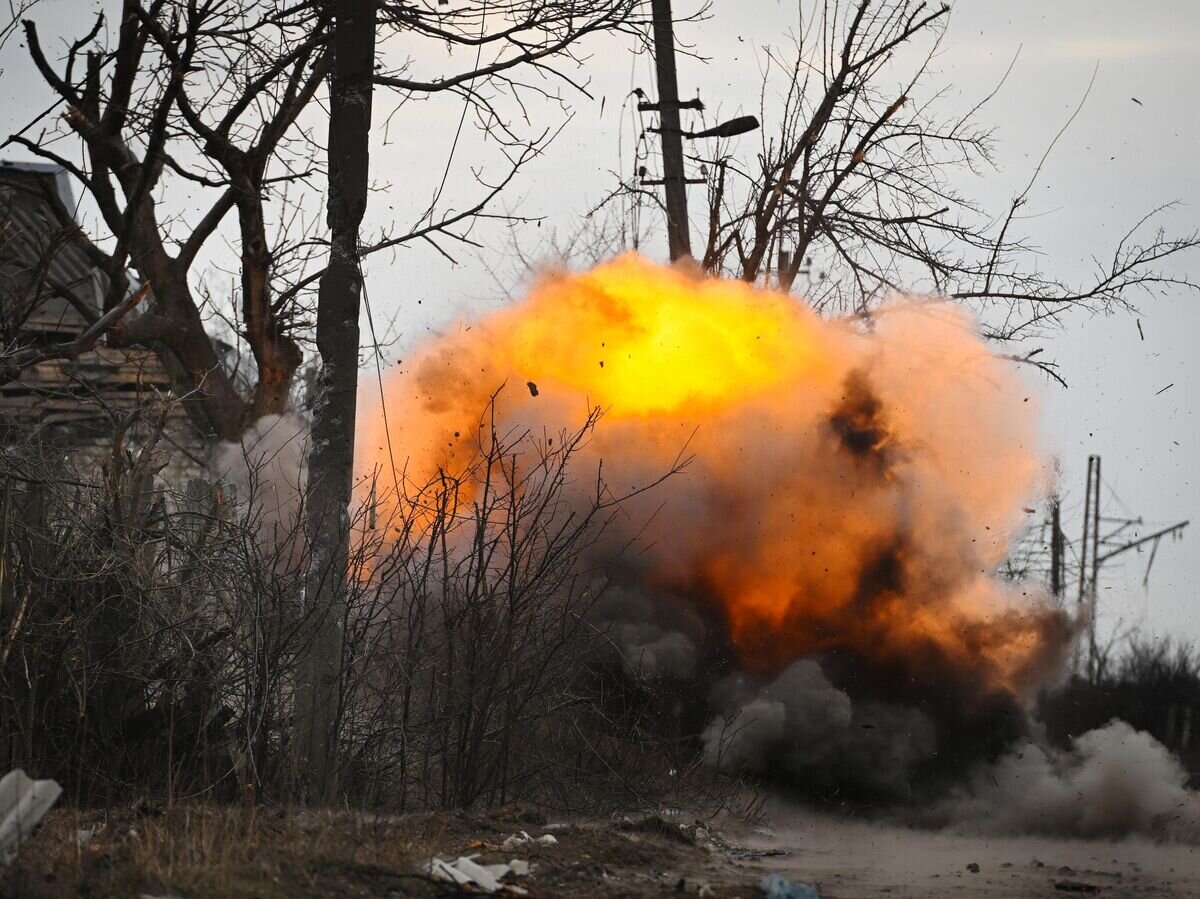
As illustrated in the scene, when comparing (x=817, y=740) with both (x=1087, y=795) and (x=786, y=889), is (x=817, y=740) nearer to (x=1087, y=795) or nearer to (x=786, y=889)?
(x=1087, y=795)

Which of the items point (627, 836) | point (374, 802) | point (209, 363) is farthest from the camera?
point (209, 363)

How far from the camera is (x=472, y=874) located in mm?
8031

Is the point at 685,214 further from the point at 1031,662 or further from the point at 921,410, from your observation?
the point at 1031,662

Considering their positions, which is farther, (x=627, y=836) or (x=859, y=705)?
(x=859, y=705)

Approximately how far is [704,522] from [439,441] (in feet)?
10.7

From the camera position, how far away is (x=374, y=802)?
11.5 m

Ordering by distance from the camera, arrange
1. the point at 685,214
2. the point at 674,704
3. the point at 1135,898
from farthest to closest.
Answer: the point at 685,214
the point at 674,704
the point at 1135,898

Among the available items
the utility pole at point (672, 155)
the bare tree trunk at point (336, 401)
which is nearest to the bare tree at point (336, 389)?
the bare tree trunk at point (336, 401)

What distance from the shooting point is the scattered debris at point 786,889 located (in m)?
8.48

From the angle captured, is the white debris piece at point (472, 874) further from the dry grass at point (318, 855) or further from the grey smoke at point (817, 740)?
the grey smoke at point (817, 740)

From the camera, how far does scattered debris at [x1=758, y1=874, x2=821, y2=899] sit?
27.8ft

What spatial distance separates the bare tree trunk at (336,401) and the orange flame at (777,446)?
432 cm

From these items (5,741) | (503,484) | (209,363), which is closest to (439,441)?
(503,484)

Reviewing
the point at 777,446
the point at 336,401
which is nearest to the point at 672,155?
the point at 777,446
